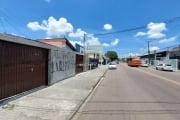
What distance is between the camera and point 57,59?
821 inches

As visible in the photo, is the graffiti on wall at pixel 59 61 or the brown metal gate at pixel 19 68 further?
the graffiti on wall at pixel 59 61

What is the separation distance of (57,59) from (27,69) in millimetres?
7169

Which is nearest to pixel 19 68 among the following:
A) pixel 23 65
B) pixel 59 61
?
Answer: pixel 23 65

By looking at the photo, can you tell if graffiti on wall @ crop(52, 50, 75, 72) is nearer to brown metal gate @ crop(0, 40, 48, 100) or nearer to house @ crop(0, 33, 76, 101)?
house @ crop(0, 33, 76, 101)

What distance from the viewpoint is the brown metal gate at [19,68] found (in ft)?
36.0

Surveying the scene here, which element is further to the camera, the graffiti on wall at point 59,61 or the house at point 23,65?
the graffiti on wall at point 59,61

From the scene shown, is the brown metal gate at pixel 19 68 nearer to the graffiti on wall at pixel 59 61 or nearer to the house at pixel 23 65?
the house at pixel 23 65

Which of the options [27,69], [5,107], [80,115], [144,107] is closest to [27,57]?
[27,69]

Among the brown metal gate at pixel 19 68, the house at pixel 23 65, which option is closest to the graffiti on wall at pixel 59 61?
the house at pixel 23 65

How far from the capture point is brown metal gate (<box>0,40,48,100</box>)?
36.0ft

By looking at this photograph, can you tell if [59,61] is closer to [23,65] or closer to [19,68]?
[23,65]

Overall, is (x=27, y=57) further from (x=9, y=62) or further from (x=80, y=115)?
(x=80, y=115)

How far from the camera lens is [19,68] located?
493 inches

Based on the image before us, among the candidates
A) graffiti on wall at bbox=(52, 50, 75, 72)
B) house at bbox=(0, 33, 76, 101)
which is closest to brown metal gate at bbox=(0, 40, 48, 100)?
house at bbox=(0, 33, 76, 101)
